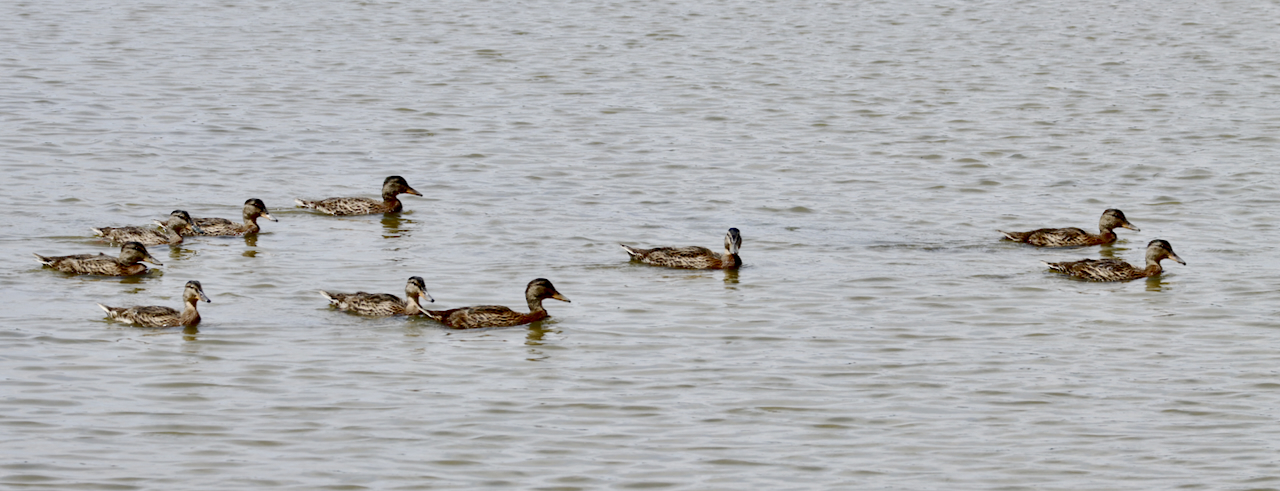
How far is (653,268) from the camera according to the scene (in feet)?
62.7

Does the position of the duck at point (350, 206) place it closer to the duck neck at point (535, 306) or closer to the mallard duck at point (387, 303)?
the mallard duck at point (387, 303)

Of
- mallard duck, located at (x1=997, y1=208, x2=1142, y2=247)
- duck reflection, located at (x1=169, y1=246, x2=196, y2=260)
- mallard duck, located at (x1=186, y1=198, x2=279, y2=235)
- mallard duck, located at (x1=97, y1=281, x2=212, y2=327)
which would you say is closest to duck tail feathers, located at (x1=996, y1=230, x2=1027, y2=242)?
mallard duck, located at (x1=997, y1=208, x2=1142, y2=247)

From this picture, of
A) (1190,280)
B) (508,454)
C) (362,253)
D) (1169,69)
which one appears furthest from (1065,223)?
(1169,69)

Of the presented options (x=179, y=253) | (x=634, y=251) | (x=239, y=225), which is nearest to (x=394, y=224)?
(x=239, y=225)

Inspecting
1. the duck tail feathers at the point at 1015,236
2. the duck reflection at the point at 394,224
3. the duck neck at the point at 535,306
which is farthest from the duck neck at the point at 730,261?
the duck reflection at the point at 394,224

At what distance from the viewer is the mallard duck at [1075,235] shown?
20.4 metres

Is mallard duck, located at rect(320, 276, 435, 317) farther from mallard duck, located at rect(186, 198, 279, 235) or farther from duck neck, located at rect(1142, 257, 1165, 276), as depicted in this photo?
duck neck, located at rect(1142, 257, 1165, 276)

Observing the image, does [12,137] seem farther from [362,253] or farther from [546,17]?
[546,17]

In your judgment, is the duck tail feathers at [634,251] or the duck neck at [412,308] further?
the duck tail feathers at [634,251]

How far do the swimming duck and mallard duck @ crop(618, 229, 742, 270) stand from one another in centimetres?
486

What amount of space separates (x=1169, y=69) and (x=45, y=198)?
20976 millimetres

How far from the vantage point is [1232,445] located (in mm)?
12969

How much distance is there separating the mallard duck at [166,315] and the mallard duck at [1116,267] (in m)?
8.51

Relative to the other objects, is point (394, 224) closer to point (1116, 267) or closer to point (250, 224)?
point (250, 224)
